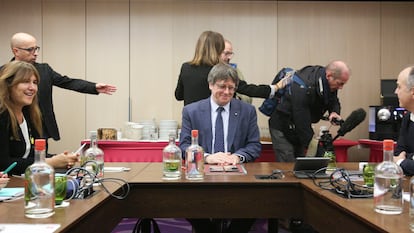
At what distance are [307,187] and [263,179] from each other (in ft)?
0.84

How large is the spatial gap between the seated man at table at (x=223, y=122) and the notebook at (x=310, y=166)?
46 centimetres

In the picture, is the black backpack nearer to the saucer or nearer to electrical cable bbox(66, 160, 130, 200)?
electrical cable bbox(66, 160, 130, 200)

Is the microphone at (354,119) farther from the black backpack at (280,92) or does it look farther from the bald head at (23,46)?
the bald head at (23,46)

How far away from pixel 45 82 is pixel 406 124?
2.60 metres

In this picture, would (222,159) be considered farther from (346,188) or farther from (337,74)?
(337,74)

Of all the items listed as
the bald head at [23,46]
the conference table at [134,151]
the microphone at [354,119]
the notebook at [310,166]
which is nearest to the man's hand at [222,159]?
the notebook at [310,166]

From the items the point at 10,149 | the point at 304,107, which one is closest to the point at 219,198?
the point at 10,149

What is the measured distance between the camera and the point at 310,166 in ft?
7.06

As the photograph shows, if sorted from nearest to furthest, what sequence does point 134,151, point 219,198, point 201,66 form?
point 219,198
point 201,66
point 134,151

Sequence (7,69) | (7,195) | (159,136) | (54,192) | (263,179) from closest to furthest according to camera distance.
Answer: (54,192) < (7,195) < (263,179) < (7,69) < (159,136)

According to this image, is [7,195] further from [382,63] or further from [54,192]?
[382,63]

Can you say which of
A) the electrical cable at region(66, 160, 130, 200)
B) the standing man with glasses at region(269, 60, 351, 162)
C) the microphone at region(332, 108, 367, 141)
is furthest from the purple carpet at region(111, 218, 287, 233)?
the electrical cable at region(66, 160, 130, 200)

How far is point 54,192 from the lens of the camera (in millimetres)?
1364

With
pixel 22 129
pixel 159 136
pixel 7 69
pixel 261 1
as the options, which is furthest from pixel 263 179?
pixel 261 1
